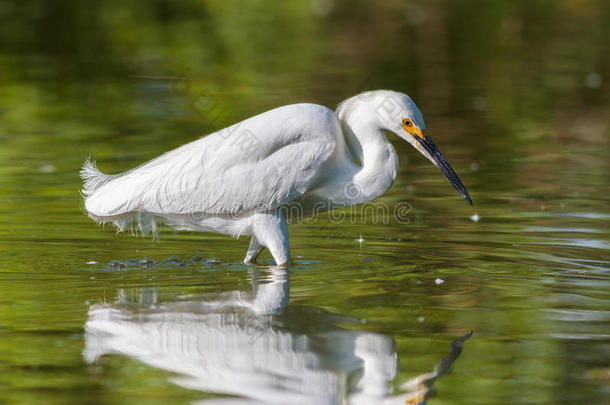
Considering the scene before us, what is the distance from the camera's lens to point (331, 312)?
6.20 metres

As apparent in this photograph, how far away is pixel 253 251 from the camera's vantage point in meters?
7.68

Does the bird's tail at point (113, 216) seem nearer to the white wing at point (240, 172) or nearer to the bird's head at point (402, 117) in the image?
the white wing at point (240, 172)

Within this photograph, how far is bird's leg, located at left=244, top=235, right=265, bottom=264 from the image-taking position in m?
7.63

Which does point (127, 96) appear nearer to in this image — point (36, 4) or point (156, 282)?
point (156, 282)

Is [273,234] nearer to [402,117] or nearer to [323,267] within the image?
[323,267]

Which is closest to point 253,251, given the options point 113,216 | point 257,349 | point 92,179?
point 113,216

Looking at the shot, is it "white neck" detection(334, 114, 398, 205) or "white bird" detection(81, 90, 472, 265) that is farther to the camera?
"white neck" detection(334, 114, 398, 205)

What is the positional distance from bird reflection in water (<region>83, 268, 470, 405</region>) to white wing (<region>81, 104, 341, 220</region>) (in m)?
0.94

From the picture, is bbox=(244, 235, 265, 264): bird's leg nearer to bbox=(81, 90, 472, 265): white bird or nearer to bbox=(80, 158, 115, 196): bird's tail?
bbox=(81, 90, 472, 265): white bird

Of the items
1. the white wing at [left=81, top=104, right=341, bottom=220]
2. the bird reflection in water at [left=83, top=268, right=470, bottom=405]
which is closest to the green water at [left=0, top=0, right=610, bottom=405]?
the bird reflection in water at [left=83, top=268, right=470, bottom=405]

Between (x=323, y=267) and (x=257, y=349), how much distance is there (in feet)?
7.26

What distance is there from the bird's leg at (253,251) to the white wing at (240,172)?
0.32 m

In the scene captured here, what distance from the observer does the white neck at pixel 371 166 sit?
7516 mm

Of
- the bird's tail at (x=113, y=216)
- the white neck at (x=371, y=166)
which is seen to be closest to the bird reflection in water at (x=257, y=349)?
the bird's tail at (x=113, y=216)
